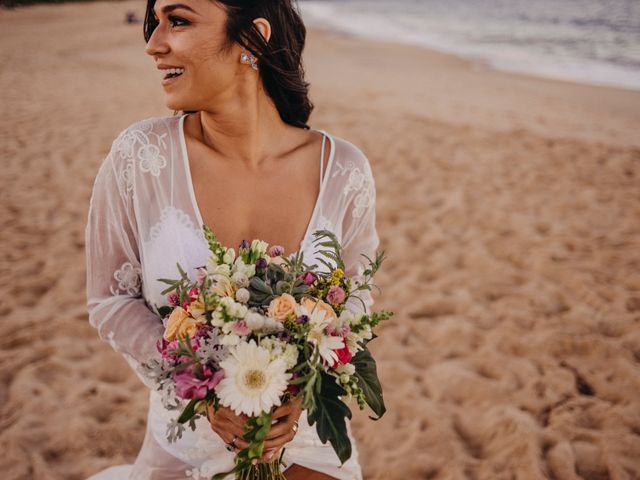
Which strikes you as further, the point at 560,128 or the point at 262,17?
the point at 560,128

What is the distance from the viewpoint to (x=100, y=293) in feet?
6.65

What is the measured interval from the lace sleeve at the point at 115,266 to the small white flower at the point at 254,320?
73 cm

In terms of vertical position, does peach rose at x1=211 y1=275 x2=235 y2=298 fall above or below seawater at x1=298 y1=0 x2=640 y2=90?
above

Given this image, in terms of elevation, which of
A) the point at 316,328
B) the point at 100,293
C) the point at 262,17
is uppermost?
the point at 262,17

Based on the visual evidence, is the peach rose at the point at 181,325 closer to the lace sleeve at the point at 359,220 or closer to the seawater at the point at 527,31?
the lace sleeve at the point at 359,220

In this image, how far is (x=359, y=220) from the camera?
7.57 ft

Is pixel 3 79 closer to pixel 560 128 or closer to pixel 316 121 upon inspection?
pixel 316 121

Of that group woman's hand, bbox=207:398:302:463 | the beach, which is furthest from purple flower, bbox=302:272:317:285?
the beach

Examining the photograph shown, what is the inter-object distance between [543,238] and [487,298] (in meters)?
1.51

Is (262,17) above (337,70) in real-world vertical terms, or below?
above

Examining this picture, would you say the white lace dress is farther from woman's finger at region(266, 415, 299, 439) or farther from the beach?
the beach

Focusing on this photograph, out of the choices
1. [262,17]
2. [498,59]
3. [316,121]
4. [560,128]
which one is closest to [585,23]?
[498,59]

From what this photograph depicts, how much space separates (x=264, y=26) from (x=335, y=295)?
1132 millimetres

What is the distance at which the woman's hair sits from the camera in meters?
1.90
